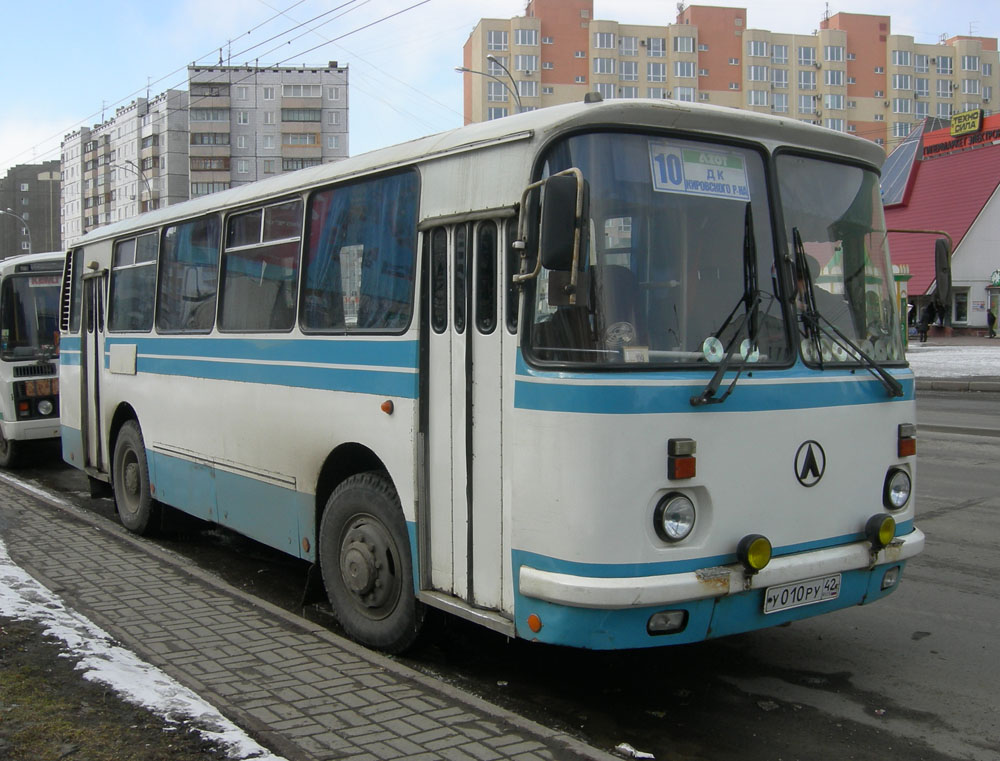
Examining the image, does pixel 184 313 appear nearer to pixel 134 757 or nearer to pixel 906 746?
pixel 134 757

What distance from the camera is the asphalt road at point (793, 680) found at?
Answer: 4.55 meters

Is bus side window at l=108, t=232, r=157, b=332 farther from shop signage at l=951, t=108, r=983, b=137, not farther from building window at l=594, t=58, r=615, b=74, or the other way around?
building window at l=594, t=58, r=615, b=74

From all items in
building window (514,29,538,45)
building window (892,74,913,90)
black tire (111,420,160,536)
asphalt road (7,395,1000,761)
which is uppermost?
building window (514,29,538,45)

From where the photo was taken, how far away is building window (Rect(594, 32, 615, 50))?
4205 inches

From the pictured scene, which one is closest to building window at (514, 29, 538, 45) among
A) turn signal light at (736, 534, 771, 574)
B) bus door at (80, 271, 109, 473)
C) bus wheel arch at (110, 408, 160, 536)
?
bus door at (80, 271, 109, 473)

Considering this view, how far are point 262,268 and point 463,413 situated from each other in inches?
104

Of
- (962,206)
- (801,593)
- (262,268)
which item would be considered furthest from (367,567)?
(962,206)

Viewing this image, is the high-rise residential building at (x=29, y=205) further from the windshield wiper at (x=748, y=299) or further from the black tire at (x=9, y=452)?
the windshield wiper at (x=748, y=299)

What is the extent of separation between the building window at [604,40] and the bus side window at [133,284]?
4079 inches

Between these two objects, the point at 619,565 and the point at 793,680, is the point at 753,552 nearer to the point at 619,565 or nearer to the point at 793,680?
the point at 619,565

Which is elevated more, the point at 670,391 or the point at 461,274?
the point at 461,274

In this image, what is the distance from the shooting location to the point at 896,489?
516 centimetres

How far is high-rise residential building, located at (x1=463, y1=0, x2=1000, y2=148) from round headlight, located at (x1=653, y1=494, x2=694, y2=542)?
337 feet

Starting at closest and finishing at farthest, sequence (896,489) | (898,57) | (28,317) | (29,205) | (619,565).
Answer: (619,565), (896,489), (28,317), (898,57), (29,205)
